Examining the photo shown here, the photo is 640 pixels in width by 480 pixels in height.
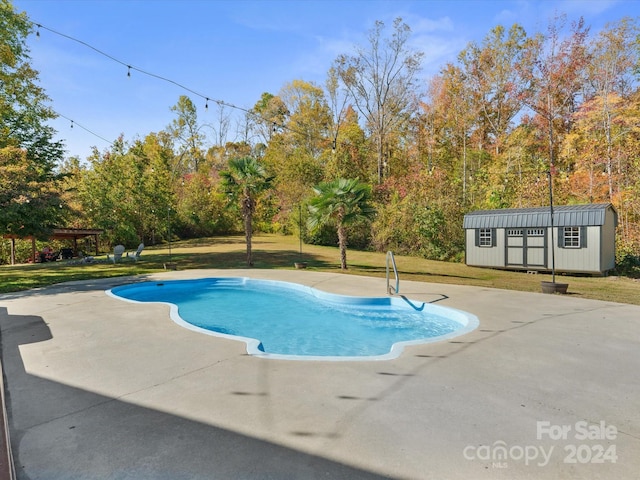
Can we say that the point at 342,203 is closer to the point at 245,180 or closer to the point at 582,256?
the point at 245,180

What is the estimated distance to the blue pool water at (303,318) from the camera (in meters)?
5.54

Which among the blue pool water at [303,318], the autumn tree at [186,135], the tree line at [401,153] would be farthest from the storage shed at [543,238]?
the autumn tree at [186,135]

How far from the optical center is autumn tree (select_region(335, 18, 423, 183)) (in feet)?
80.7

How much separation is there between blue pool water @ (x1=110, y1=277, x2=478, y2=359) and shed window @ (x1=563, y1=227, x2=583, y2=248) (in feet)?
26.0

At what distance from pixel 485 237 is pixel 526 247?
60.0 inches

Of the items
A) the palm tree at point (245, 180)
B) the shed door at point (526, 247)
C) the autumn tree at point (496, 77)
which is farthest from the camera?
the autumn tree at point (496, 77)

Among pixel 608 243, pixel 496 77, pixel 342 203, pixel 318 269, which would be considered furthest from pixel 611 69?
pixel 318 269

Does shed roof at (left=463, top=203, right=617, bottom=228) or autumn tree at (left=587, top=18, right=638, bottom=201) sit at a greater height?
autumn tree at (left=587, top=18, right=638, bottom=201)

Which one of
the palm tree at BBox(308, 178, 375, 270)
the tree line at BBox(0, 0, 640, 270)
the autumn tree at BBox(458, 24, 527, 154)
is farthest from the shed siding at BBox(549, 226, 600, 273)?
the autumn tree at BBox(458, 24, 527, 154)

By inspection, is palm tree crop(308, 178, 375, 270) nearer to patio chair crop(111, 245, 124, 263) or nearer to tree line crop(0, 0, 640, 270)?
tree line crop(0, 0, 640, 270)

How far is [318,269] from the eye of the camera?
1269cm

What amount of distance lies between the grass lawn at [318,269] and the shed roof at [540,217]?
5.89 feet

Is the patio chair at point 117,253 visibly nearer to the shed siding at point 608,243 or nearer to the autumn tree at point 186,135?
the shed siding at point 608,243

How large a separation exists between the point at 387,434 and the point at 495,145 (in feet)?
79.7
